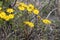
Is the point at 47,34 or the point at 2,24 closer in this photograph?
the point at 2,24

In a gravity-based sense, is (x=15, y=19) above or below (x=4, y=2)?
below

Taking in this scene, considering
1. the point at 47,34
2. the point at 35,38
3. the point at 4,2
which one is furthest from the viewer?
the point at 47,34

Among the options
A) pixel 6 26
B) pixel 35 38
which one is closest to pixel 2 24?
pixel 6 26

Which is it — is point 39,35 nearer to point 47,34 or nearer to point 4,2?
point 47,34

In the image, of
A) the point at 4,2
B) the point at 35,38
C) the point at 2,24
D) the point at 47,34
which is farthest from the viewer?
the point at 47,34

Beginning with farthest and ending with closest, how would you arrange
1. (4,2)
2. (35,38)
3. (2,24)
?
(35,38) → (4,2) → (2,24)

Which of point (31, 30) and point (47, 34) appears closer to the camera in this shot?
point (31, 30)

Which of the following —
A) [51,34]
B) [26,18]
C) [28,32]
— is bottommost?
[51,34]

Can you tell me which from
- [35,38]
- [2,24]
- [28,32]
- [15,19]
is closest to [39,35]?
[35,38]

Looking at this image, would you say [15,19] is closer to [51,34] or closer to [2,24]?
[2,24]
